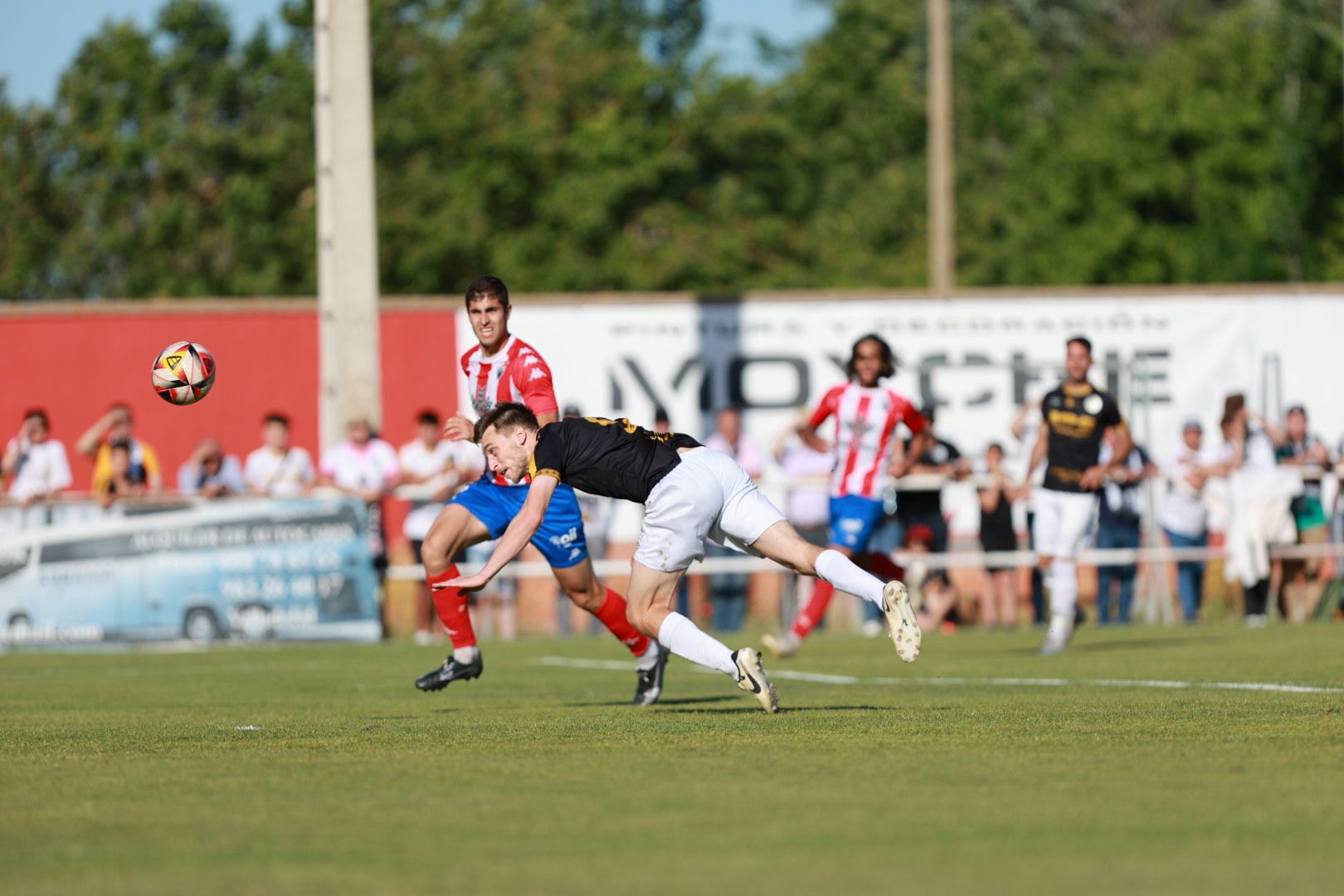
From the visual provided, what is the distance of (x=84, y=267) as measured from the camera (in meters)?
48.6

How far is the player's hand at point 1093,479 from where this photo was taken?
15.5 m

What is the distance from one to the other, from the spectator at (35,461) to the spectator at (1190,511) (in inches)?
429

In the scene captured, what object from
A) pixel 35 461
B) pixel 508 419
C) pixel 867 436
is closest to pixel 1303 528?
pixel 867 436

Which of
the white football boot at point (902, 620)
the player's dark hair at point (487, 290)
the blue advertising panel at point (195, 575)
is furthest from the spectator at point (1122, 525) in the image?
the white football boot at point (902, 620)

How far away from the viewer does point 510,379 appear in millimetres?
10969

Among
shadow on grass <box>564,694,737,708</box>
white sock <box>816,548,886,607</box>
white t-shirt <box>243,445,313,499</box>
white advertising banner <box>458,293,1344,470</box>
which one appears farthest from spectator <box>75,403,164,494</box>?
A: white sock <box>816,548,886,607</box>

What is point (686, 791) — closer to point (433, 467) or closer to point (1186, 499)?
point (433, 467)

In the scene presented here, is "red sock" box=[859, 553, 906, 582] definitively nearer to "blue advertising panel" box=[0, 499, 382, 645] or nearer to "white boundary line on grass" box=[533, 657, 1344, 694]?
"white boundary line on grass" box=[533, 657, 1344, 694]

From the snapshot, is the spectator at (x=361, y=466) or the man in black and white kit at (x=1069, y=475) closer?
the man in black and white kit at (x=1069, y=475)

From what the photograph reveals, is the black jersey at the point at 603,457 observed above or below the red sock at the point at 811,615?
above

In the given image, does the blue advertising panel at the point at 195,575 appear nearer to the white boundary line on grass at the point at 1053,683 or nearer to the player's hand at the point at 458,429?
the white boundary line on grass at the point at 1053,683

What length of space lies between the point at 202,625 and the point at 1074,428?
843 cm

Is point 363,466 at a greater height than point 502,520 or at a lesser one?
greater

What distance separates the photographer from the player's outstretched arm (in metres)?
8.76
